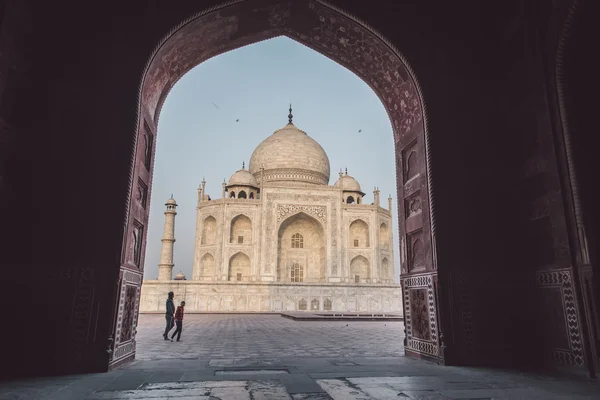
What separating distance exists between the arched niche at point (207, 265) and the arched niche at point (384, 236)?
1016 centimetres

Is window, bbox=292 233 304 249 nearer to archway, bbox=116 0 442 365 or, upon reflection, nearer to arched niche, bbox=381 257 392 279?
arched niche, bbox=381 257 392 279

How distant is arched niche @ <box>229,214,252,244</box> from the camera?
75.8ft

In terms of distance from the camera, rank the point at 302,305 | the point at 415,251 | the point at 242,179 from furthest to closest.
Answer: the point at 242,179, the point at 302,305, the point at 415,251

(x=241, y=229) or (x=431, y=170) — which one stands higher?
(x=241, y=229)

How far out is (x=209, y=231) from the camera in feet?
77.4

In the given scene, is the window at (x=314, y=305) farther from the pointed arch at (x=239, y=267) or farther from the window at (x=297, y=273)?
the pointed arch at (x=239, y=267)

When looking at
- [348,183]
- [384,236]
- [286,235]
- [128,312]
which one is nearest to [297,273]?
[286,235]

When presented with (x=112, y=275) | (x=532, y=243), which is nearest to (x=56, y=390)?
(x=112, y=275)

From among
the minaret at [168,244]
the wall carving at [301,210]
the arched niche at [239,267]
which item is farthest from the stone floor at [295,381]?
the minaret at [168,244]

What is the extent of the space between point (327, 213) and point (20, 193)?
19.8 meters

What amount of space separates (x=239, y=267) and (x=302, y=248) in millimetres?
3848

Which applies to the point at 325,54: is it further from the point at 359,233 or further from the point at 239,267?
the point at 359,233

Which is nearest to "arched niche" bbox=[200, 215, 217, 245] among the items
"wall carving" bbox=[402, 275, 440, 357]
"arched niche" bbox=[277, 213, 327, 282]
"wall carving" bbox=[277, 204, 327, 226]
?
"arched niche" bbox=[277, 213, 327, 282]

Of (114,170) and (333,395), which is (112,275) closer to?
(114,170)
